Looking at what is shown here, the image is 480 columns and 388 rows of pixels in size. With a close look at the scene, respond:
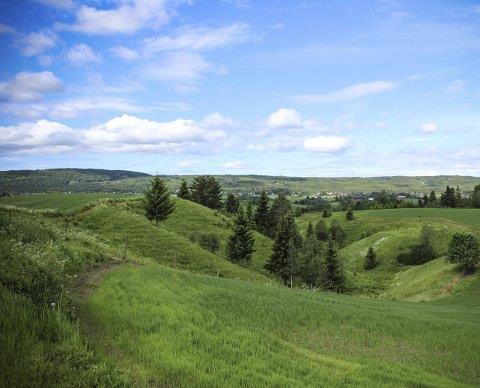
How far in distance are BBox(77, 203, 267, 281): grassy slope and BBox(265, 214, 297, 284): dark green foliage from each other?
1123cm

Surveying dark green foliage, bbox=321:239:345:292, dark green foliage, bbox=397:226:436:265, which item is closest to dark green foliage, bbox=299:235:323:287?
dark green foliage, bbox=321:239:345:292

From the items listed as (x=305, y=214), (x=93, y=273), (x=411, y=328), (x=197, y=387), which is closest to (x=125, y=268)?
(x=93, y=273)

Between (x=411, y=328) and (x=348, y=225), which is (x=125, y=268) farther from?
(x=348, y=225)

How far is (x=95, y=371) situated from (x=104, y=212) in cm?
5751

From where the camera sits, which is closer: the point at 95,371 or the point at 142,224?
Result: the point at 95,371

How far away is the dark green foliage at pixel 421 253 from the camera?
100113 mm

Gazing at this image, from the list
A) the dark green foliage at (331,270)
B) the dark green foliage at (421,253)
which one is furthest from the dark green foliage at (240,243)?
the dark green foliage at (421,253)

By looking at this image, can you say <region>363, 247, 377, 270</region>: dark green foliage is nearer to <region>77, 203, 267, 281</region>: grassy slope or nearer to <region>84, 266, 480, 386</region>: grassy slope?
<region>77, 203, 267, 281</region>: grassy slope

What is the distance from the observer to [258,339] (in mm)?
15828

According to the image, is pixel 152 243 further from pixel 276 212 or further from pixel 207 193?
pixel 276 212

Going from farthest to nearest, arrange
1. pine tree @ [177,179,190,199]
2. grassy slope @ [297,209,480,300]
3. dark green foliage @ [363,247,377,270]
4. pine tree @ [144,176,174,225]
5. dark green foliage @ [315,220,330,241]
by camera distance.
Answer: dark green foliage @ [315,220,330,241], pine tree @ [177,179,190,199], dark green foliage @ [363,247,377,270], pine tree @ [144,176,174,225], grassy slope @ [297,209,480,300]

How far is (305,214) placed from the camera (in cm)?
19312

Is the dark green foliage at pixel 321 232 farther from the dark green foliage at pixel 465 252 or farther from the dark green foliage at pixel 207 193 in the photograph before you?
the dark green foliage at pixel 465 252

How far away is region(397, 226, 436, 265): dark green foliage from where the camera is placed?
10011 centimetres
